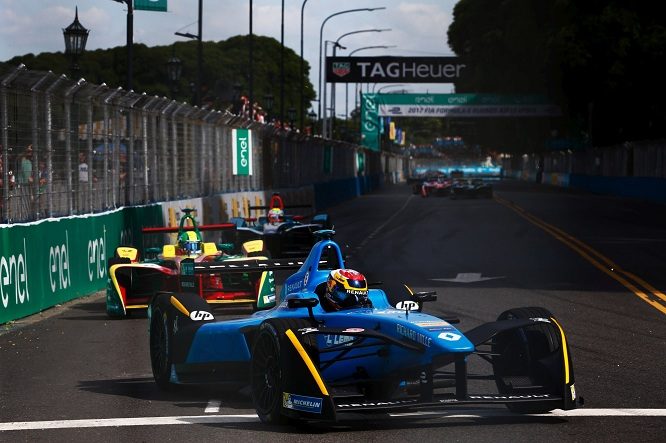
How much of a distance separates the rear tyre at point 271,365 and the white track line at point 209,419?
27cm

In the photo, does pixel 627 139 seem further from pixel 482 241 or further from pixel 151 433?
pixel 151 433

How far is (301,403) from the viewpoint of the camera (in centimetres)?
828

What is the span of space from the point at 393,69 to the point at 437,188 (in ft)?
118

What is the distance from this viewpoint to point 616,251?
27.5 metres

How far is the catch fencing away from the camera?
56.3 ft

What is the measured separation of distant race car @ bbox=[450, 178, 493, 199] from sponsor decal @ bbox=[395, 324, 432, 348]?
56.6 meters

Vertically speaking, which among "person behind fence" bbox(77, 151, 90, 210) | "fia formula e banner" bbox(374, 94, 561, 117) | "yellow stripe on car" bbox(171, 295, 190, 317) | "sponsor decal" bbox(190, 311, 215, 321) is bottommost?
"sponsor decal" bbox(190, 311, 215, 321)

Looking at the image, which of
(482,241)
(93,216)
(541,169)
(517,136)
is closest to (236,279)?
(93,216)

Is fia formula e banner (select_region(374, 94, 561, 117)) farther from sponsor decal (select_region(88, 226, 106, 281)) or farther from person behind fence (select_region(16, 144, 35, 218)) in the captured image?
person behind fence (select_region(16, 144, 35, 218))

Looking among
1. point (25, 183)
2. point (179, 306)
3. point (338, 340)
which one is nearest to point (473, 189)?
point (25, 183)

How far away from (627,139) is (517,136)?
93.4 feet

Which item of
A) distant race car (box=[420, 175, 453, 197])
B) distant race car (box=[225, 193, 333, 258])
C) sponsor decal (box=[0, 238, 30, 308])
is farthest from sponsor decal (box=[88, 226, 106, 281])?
distant race car (box=[420, 175, 453, 197])

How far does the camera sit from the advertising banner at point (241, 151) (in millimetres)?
35969

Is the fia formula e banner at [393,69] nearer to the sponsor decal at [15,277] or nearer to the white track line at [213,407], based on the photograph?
the sponsor decal at [15,277]
